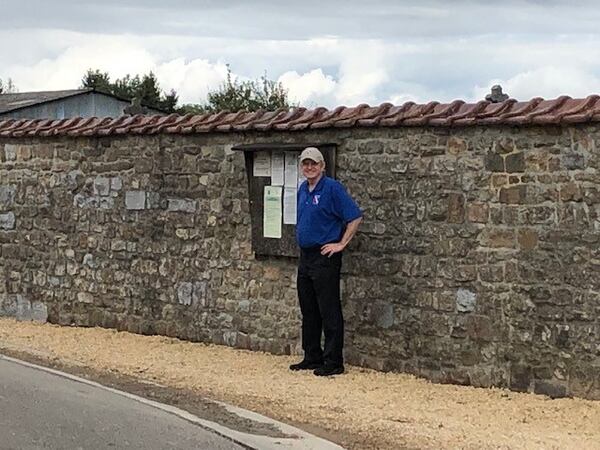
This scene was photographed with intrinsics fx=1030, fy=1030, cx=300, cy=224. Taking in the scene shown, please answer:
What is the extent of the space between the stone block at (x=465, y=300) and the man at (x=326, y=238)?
3.69 feet

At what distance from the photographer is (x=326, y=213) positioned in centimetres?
952

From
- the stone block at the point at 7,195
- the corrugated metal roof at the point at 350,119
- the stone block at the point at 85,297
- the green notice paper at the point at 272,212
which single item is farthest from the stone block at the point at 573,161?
the stone block at the point at 7,195

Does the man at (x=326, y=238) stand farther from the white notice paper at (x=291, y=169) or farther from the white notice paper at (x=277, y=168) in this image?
the white notice paper at (x=277, y=168)

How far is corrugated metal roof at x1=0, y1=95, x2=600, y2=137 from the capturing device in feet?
28.1

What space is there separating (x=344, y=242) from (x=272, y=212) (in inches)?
54.2

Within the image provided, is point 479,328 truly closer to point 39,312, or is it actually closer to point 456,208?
point 456,208

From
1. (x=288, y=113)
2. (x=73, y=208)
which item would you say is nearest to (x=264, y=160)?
(x=288, y=113)

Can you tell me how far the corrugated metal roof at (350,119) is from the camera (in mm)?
8570

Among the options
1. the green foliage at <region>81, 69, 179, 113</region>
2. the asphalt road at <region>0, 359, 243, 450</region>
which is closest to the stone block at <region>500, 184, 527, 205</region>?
the asphalt road at <region>0, 359, 243, 450</region>

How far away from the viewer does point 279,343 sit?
10641 millimetres

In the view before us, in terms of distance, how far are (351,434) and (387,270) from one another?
2.52 meters

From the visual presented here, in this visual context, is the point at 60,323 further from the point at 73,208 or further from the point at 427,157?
the point at 427,157

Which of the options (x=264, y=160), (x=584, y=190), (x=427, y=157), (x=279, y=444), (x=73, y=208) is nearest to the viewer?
(x=279, y=444)

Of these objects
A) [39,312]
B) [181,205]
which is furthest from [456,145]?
[39,312]
